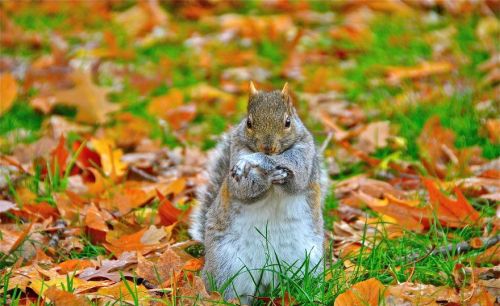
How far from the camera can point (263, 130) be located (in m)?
2.58

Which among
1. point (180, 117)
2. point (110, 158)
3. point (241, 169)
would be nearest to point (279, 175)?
point (241, 169)

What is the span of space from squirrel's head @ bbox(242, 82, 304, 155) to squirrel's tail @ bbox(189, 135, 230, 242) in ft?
1.29

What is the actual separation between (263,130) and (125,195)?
1.04 metres

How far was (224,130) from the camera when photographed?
4.57 m

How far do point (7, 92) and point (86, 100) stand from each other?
1.45 ft

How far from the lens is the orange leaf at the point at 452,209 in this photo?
312 centimetres

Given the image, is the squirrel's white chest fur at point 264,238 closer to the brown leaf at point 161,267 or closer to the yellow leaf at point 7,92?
the brown leaf at point 161,267

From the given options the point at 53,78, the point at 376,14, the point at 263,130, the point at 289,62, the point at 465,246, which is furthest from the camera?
the point at 376,14

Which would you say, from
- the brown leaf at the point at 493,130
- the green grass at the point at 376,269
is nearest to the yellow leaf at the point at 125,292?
the green grass at the point at 376,269

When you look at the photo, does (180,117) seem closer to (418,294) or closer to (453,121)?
(453,121)

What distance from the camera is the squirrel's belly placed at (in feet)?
8.39

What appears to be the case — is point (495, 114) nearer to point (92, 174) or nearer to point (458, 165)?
point (458, 165)

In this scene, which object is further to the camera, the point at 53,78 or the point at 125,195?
the point at 53,78

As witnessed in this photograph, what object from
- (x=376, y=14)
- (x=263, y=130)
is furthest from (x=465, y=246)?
(x=376, y=14)
